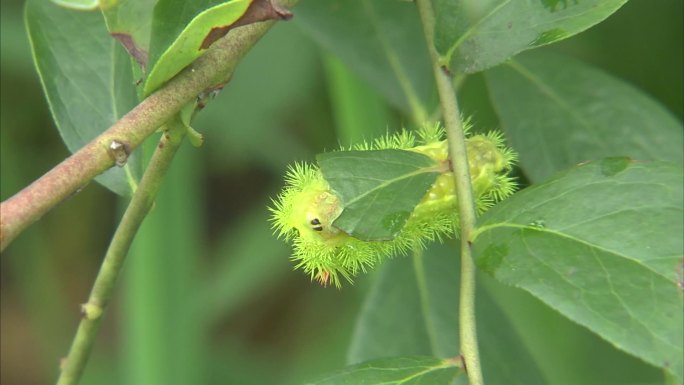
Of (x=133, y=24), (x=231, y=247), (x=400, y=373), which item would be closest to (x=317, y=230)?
(x=400, y=373)


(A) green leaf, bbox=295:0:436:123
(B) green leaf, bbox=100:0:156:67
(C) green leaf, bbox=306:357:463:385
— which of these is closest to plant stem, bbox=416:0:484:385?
(C) green leaf, bbox=306:357:463:385

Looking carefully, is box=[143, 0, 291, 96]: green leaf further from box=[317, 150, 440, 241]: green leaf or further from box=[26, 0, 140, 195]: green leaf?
box=[26, 0, 140, 195]: green leaf

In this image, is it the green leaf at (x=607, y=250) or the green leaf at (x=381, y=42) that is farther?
the green leaf at (x=381, y=42)

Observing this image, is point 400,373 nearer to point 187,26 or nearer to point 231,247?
point 187,26

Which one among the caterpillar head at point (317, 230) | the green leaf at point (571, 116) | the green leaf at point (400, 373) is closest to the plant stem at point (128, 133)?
the caterpillar head at point (317, 230)

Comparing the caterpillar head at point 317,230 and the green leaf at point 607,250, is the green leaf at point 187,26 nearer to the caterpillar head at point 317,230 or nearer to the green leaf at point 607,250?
the caterpillar head at point 317,230
